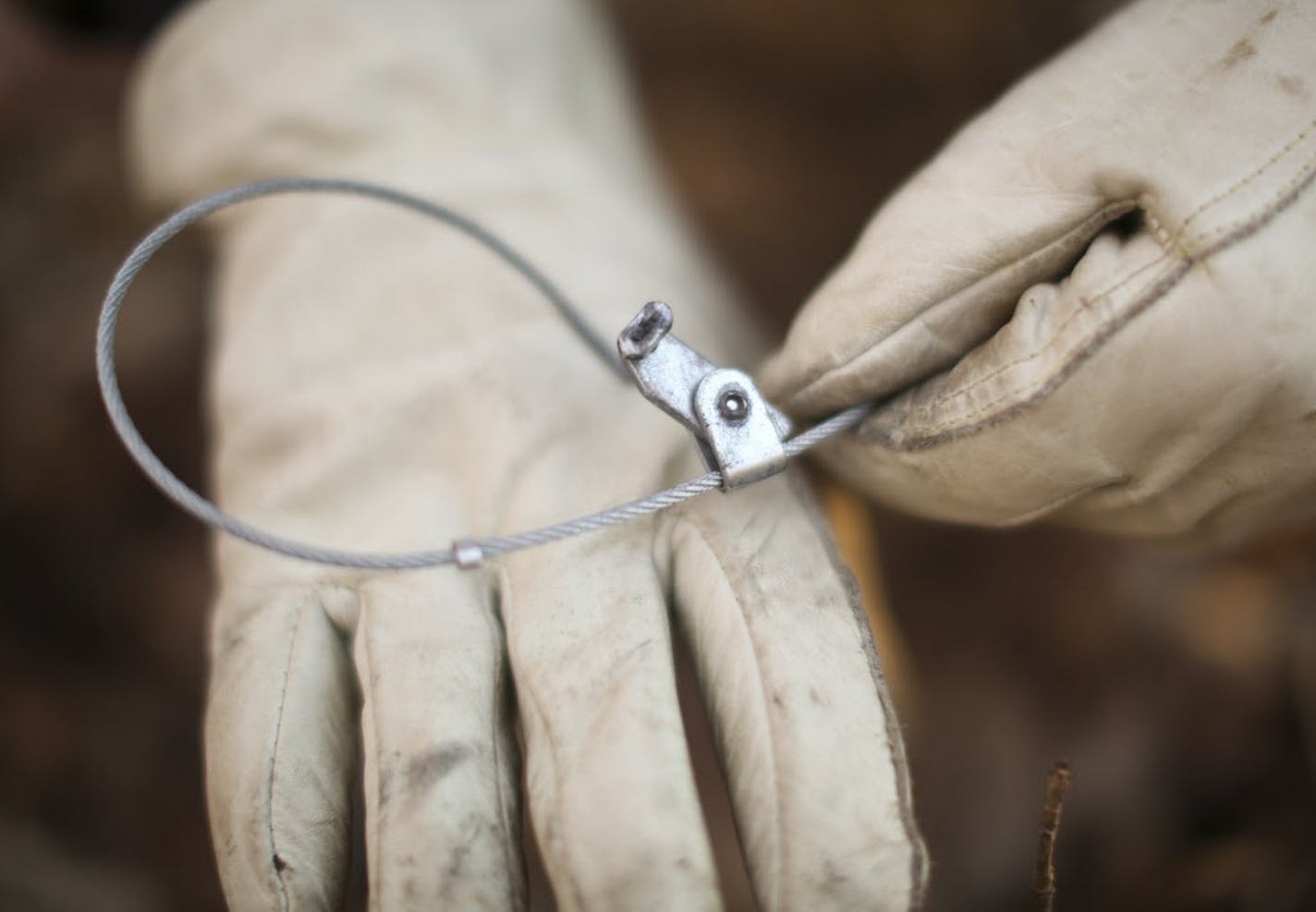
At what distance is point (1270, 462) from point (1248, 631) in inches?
41.0

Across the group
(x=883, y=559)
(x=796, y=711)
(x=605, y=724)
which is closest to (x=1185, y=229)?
(x=796, y=711)

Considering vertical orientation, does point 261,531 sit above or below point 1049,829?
above

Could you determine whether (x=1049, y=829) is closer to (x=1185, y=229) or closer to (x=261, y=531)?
(x=1185, y=229)

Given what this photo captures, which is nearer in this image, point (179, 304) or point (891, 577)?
point (891, 577)

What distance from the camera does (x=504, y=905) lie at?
706 mm

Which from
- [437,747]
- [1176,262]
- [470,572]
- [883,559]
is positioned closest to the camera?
[1176,262]

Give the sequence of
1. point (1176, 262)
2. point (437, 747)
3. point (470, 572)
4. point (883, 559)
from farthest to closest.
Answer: point (883, 559), point (470, 572), point (437, 747), point (1176, 262)

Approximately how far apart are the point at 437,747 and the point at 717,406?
0.36m

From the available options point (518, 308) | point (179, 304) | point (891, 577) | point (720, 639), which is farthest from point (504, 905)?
point (179, 304)

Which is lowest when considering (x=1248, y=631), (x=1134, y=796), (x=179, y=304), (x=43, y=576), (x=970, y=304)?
(x=1134, y=796)

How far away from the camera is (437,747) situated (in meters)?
0.74

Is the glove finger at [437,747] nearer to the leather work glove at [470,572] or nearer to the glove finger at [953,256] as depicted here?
the leather work glove at [470,572]

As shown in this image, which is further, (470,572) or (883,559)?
(883,559)

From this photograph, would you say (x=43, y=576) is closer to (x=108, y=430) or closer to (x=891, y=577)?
(x=108, y=430)
